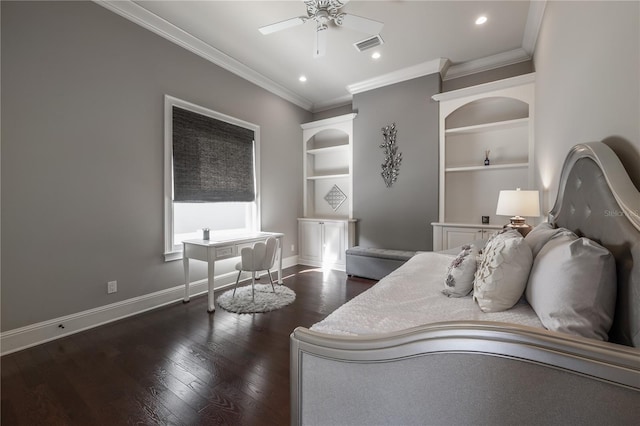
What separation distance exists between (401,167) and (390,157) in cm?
24

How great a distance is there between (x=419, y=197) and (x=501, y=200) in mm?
1364

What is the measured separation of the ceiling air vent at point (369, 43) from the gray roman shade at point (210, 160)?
1.92 metres

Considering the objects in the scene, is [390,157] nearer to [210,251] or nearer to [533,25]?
[533,25]

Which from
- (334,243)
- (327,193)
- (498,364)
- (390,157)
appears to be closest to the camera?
(498,364)

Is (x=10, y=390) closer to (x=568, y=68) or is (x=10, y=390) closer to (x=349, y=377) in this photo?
(x=349, y=377)

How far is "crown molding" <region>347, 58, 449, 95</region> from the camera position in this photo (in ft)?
12.2

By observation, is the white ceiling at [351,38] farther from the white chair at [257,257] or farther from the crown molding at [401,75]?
the white chair at [257,257]

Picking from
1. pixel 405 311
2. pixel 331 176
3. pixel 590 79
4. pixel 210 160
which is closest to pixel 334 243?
pixel 331 176

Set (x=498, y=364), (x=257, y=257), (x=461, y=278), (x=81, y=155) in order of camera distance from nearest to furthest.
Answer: (x=498, y=364)
(x=461, y=278)
(x=81, y=155)
(x=257, y=257)

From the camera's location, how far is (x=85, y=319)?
2426 millimetres

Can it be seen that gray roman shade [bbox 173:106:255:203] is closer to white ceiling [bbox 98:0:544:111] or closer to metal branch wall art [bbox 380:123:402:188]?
white ceiling [bbox 98:0:544:111]

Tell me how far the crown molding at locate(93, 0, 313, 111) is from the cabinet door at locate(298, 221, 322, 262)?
235 cm

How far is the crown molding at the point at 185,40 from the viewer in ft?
8.59

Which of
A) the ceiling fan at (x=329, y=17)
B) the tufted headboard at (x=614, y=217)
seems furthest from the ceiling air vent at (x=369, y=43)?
the tufted headboard at (x=614, y=217)
